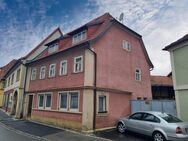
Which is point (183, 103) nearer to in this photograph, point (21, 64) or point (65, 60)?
point (65, 60)

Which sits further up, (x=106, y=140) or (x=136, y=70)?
(x=136, y=70)

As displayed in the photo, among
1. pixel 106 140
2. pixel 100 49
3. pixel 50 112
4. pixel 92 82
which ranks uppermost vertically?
pixel 100 49

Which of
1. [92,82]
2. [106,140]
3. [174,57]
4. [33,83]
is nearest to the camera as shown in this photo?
[106,140]

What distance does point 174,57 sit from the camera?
1208 cm

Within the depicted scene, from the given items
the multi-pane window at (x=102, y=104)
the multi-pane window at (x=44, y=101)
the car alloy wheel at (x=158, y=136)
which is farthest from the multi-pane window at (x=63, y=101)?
the car alloy wheel at (x=158, y=136)

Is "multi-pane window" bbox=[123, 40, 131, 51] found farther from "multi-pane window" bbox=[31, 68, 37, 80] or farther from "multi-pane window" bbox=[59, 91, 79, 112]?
"multi-pane window" bbox=[31, 68, 37, 80]

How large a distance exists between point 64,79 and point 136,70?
7.69m

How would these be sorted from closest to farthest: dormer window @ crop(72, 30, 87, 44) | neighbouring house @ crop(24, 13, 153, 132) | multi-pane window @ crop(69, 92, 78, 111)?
neighbouring house @ crop(24, 13, 153, 132), multi-pane window @ crop(69, 92, 78, 111), dormer window @ crop(72, 30, 87, 44)

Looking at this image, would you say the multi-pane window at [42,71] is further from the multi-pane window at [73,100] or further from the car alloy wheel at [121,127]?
the car alloy wheel at [121,127]

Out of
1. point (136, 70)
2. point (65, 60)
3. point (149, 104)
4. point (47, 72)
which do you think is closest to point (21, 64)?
point (47, 72)

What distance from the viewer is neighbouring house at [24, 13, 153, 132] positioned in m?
13.2

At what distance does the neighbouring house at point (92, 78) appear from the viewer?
1324 cm

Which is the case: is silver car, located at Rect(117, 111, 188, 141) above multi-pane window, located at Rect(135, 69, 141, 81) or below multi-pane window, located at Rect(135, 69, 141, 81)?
below

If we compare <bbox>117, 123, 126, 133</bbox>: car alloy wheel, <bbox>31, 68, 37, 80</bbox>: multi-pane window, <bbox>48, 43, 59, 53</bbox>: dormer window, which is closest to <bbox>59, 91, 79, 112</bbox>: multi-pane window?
<bbox>117, 123, 126, 133</bbox>: car alloy wheel
